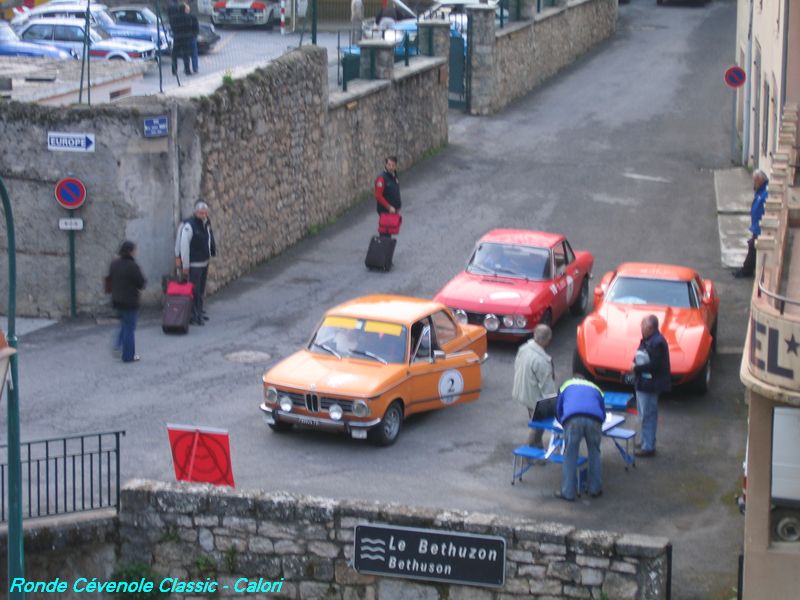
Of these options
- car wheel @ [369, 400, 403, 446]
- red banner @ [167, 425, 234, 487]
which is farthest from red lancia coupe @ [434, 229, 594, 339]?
red banner @ [167, 425, 234, 487]

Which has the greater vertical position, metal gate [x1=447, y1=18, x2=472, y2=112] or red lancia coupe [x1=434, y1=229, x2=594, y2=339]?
metal gate [x1=447, y1=18, x2=472, y2=112]

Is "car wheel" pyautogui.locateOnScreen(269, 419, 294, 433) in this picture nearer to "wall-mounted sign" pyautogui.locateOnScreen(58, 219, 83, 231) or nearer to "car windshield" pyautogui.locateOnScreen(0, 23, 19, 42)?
"wall-mounted sign" pyautogui.locateOnScreen(58, 219, 83, 231)

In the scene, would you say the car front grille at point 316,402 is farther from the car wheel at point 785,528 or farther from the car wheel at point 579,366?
the car wheel at point 785,528

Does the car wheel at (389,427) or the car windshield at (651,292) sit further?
the car windshield at (651,292)

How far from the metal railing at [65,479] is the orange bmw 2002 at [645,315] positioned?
617cm

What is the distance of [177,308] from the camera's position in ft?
66.0

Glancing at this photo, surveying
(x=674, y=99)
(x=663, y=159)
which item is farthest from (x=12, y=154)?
(x=674, y=99)

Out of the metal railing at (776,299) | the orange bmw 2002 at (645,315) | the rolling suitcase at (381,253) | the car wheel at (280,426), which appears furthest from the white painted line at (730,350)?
the metal railing at (776,299)

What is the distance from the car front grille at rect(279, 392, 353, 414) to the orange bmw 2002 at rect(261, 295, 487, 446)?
1 cm

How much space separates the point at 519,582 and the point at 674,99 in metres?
27.4

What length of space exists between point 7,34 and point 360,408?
20086 millimetres

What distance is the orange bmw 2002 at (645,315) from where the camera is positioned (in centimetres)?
1769

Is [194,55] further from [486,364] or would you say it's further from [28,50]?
[486,364]

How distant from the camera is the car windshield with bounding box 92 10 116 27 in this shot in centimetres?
3522
